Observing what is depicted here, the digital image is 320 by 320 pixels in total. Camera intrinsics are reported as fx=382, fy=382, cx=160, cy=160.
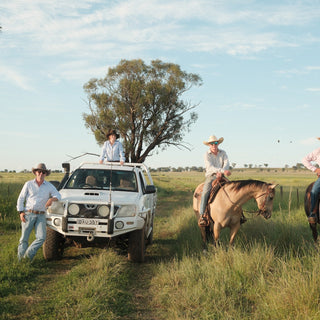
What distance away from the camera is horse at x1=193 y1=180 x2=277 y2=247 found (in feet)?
23.7

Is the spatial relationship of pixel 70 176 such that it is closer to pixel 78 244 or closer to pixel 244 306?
pixel 78 244

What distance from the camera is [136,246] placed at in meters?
7.38

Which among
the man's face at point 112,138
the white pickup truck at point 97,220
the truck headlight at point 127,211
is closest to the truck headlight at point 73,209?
the white pickup truck at point 97,220

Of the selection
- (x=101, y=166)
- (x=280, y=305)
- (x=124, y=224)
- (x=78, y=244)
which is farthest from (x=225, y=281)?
(x=101, y=166)

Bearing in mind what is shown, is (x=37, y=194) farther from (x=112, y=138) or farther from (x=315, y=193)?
(x=315, y=193)

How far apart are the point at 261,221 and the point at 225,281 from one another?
4.59 metres

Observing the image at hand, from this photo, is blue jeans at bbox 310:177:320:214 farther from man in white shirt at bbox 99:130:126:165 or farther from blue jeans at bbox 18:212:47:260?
blue jeans at bbox 18:212:47:260

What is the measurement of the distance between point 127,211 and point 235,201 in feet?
6.99

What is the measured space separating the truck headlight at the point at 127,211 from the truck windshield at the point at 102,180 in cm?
110

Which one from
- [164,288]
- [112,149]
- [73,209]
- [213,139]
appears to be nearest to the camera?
[164,288]

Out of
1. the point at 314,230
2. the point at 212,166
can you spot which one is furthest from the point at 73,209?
the point at 314,230

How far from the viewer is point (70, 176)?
877 centimetres

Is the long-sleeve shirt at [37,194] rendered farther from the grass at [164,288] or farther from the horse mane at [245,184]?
the horse mane at [245,184]

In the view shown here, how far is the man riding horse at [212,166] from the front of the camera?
8.12 m
